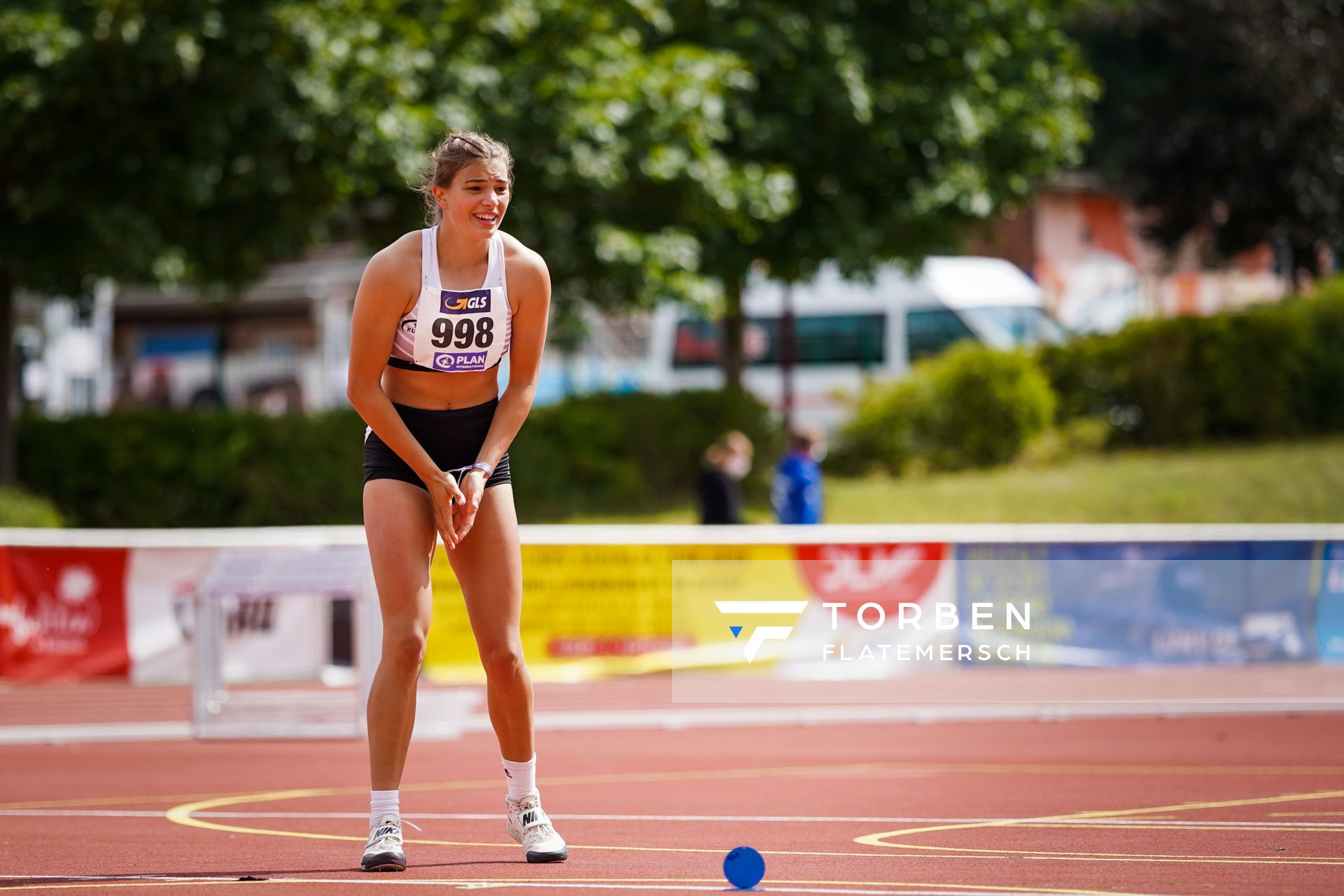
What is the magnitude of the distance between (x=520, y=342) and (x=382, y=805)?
4.87ft

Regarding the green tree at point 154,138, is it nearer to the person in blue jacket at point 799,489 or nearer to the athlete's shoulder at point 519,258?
the person in blue jacket at point 799,489

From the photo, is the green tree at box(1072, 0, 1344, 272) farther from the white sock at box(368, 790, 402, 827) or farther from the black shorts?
the white sock at box(368, 790, 402, 827)

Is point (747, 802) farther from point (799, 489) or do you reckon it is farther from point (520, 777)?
point (799, 489)

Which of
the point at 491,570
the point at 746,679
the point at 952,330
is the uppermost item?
the point at 952,330

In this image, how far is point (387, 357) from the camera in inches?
219

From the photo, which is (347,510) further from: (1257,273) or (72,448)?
(1257,273)

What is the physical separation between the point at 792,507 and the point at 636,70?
5.97 meters

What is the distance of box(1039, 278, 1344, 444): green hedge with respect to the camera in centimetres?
2556

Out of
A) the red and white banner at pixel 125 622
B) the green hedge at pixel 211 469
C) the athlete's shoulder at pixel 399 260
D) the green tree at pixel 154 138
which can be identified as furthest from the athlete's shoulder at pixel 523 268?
the green hedge at pixel 211 469

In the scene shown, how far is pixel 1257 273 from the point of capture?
1694 inches

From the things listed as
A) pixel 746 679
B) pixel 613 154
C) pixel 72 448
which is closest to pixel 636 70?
pixel 613 154

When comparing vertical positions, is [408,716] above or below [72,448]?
below

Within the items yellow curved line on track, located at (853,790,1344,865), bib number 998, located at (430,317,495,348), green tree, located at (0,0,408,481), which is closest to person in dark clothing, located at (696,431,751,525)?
green tree, located at (0,0,408,481)

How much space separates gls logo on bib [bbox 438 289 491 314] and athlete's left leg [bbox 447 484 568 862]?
0.56 m
